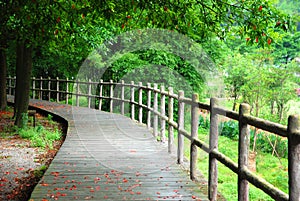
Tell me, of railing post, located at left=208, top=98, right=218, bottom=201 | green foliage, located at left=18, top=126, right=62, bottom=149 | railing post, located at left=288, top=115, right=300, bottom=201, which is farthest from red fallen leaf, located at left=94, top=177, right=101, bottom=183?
green foliage, located at left=18, top=126, right=62, bottom=149

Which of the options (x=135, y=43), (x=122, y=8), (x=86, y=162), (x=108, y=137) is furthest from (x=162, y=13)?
(x=135, y=43)

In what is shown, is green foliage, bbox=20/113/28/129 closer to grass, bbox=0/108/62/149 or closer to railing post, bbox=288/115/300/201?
grass, bbox=0/108/62/149

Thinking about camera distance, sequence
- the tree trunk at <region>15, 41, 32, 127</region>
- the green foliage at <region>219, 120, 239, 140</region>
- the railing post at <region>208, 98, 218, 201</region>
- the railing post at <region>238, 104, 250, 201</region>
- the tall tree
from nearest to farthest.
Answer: the railing post at <region>238, 104, 250, 201</region>, the railing post at <region>208, 98, 218, 201</region>, the tall tree, the tree trunk at <region>15, 41, 32, 127</region>, the green foliage at <region>219, 120, 239, 140</region>

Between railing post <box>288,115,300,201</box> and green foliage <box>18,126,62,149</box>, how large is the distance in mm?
7450

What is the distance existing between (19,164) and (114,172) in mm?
2906

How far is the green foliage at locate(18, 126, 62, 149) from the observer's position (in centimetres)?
1003

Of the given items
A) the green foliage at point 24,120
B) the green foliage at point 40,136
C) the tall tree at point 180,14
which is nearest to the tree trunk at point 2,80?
the green foliage at point 24,120

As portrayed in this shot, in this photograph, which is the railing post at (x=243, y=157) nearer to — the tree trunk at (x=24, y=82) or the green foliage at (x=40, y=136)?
the green foliage at (x=40, y=136)

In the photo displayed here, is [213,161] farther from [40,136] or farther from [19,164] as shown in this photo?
[40,136]

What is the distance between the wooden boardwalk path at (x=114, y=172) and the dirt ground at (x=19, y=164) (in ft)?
1.63

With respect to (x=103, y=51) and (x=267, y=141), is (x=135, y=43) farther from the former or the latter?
(x=267, y=141)

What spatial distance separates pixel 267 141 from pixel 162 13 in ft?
31.2

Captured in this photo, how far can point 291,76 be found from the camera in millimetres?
15758

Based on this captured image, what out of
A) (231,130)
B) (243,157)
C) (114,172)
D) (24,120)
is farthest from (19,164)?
(231,130)
